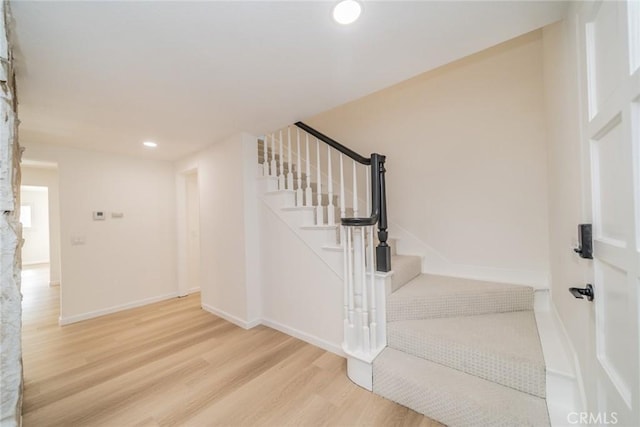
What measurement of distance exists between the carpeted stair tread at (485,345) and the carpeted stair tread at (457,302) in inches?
1.8

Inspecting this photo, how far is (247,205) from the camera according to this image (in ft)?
8.97

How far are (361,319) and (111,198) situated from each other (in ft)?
12.3

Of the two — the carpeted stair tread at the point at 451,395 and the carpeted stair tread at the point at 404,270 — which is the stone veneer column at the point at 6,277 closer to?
the carpeted stair tread at the point at 451,395

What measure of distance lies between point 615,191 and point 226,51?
183 cm

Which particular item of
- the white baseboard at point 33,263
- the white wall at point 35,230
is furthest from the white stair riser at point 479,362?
the white wall at point 35,230

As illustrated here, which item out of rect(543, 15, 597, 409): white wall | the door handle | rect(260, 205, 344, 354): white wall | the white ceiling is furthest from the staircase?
the white ceiling

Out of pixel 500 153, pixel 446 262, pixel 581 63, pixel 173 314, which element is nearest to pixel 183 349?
pixel 173 314

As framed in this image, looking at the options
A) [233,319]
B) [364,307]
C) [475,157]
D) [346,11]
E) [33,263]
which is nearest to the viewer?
[346,11]

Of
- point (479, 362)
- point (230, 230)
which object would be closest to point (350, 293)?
point (479, 362)

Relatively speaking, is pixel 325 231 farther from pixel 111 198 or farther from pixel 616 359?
pixel 111 198

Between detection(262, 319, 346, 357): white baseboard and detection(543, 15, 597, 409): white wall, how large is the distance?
155 cm

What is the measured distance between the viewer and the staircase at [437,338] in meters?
1.32

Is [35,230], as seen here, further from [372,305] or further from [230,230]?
[372,305]

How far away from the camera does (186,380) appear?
6.00ft
